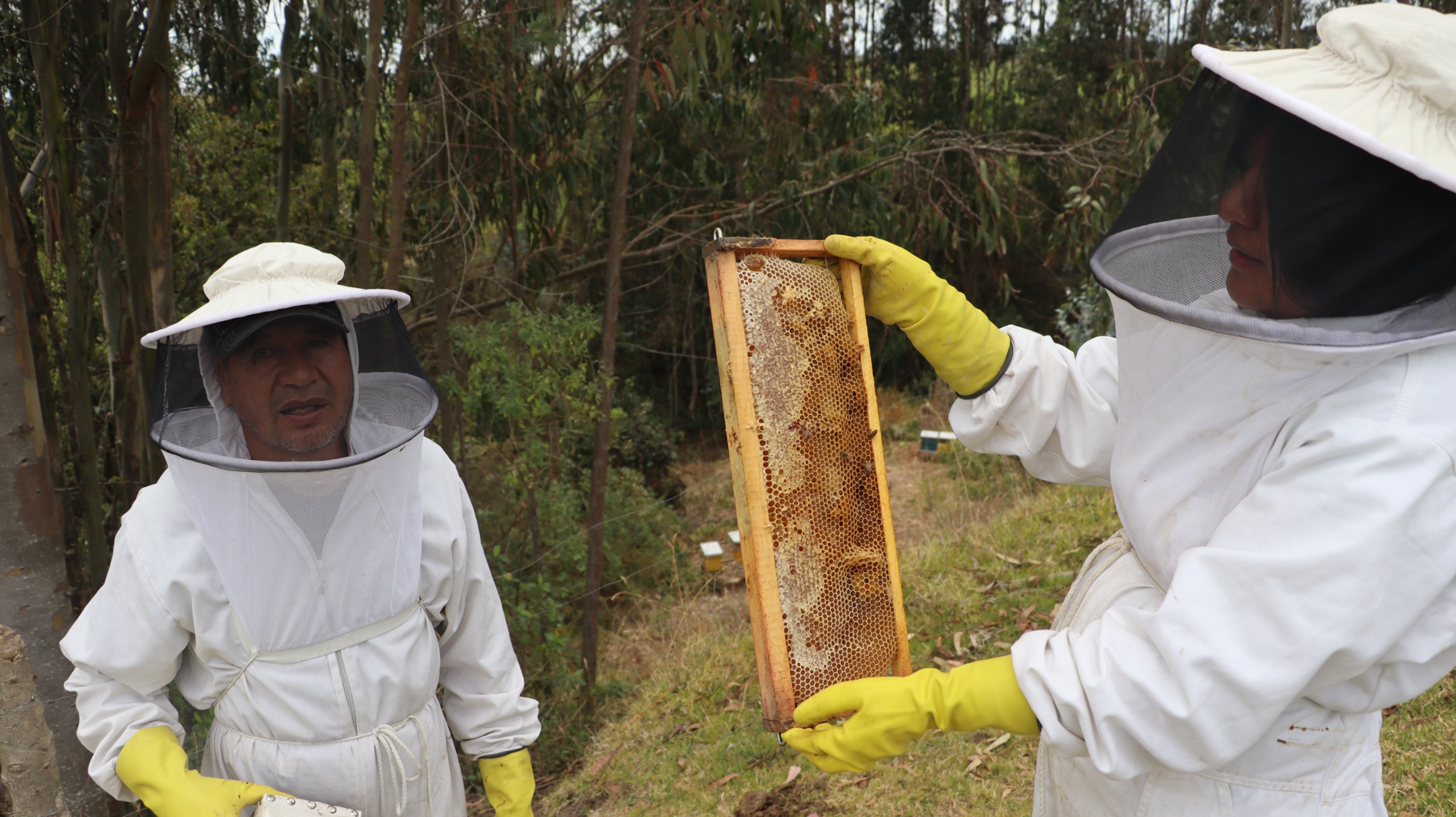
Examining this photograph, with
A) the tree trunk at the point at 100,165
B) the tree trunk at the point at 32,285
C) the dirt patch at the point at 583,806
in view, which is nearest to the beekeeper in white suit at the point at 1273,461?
the dirt patch at the point at 583,806

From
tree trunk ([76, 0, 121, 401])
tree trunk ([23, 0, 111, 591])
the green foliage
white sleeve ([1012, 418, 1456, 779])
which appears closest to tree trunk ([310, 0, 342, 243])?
tree trunk ([76, 0, 121, 401])

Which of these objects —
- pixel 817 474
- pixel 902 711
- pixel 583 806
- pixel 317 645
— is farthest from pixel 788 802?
pixel 317 645

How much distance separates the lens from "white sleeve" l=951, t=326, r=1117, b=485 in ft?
6.27

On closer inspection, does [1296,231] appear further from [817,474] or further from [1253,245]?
[817,474]

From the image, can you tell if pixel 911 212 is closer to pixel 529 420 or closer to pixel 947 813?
pixel 529 420

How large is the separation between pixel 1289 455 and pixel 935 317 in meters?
0.80

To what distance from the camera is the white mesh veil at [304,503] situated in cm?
167

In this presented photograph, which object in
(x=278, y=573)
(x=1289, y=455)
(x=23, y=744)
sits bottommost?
(x=23, y=744)

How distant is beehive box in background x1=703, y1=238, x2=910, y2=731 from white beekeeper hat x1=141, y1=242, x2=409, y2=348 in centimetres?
74

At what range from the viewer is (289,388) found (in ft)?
5.85

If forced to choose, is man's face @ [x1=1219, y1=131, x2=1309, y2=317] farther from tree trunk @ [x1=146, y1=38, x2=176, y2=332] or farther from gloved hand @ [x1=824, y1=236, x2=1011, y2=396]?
tree trunk @ [x1=146, y1=38, x2=176, y2=332]

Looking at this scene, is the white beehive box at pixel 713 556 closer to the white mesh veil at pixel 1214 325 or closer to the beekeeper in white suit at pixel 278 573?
the beekeeper in white suit at pixel 278 573

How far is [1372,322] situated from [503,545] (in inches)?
193

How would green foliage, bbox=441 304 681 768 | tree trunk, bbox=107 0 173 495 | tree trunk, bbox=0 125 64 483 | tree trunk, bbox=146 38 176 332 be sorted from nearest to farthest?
1. tree trunk, bbox=0 125 64 483
2. tree trunk, bbox=107 0 173 495
3. tree trunk, bbox=146 38 176 332
4. green foliage, bbox=441 304 681 768
